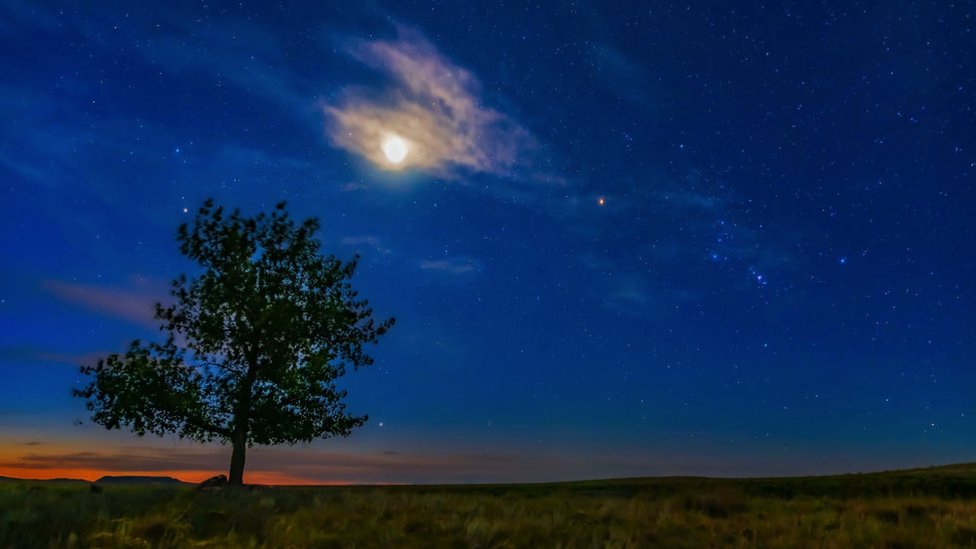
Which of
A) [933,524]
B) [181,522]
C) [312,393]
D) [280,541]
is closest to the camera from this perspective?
[280,541]

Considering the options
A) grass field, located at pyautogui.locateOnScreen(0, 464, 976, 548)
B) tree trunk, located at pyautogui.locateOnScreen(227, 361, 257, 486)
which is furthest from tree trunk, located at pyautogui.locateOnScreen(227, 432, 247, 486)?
grass field, located at pyautogui.locateOnScreen(0, 464, 976, 548)

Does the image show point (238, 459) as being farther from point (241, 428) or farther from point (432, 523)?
point (432, 523)

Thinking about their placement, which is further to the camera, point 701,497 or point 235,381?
point 235,381

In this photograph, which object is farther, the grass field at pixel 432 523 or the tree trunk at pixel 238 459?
the tree trunk at pixel 238 459

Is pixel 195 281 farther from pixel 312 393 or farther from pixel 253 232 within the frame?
pixel 312 393

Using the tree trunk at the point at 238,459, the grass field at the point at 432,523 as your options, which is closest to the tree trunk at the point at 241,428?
the tree trunk at the point at 238,459

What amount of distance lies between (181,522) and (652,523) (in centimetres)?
800

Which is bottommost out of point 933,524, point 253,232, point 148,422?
point 933,524

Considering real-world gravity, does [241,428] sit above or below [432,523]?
above

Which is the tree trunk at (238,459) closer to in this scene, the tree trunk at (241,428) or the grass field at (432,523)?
the tree trunk at (241,428)

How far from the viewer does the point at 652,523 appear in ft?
38.5

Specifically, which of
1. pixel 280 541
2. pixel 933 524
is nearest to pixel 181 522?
pixel 280 541

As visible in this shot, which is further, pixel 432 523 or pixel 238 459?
pixel 238 459

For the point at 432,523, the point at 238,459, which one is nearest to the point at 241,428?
the point at 238,459
